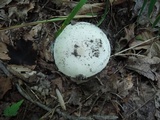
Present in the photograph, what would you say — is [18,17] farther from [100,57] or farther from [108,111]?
[108,111]

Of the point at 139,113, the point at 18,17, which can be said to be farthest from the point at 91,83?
the point at 18,17

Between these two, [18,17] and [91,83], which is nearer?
[91,83]

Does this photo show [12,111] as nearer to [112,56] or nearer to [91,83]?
[91,83]

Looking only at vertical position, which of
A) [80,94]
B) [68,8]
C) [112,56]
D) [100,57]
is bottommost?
[80,94]

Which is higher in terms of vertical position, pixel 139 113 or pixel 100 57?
pixel 100 57

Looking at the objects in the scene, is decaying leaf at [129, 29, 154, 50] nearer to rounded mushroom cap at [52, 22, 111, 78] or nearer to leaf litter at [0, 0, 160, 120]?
leaf litter at [0, 0, 160, 120]

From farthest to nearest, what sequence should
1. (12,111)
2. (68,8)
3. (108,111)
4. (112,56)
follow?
1. (68,8)
2. (112,56)
3. (108,111)
4. (12,111)

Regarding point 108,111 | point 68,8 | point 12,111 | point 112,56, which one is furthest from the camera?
point 68,8
